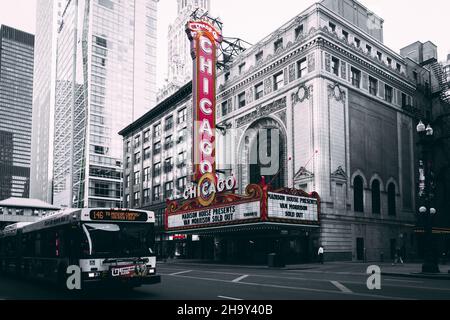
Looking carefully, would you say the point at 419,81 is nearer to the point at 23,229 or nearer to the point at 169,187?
the point at 169,187

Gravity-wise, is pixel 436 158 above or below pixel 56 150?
below

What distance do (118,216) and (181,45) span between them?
7112 inches

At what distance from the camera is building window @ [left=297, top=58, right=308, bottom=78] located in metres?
42.1

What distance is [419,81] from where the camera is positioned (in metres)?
53.8

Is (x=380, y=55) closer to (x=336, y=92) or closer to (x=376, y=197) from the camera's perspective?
(x=336, y=92)

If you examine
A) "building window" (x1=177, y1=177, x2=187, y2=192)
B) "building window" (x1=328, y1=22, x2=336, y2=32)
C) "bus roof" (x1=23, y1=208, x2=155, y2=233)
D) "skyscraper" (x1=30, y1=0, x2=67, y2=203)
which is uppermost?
"skyscraper" (x1=30, y1=0, x2=67, y2=203)

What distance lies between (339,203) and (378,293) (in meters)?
25.3

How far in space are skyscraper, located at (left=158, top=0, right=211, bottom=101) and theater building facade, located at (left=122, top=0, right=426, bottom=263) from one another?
432ft

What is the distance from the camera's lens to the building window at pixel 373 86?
46.5 m

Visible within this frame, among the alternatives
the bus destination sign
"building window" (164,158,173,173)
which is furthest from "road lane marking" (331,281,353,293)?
"building window" (164,158,173,173)

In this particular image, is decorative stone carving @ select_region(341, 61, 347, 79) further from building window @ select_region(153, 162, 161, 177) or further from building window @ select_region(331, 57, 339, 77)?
building window @ select_region(153, 162, 161, 177)

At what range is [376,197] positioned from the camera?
1784 inches
